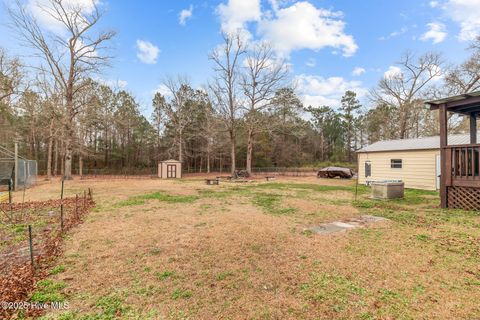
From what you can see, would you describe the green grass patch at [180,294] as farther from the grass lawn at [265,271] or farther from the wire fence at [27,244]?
the wire fence at [27,244]

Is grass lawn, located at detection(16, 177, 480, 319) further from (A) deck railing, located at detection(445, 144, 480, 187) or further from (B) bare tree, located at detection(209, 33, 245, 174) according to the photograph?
(B) bare tree, located at detection(209, 33, 245, 174)

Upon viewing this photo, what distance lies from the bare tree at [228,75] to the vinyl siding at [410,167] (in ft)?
40.3

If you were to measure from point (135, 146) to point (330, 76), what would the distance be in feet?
86.3

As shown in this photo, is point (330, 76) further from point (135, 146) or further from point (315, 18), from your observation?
point (135, 146)

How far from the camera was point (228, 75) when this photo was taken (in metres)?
22.7

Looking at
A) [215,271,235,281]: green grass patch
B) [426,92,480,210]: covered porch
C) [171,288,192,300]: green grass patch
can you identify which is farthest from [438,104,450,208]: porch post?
[171,288,192,300]: green grass patch

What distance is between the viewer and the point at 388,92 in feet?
84.4

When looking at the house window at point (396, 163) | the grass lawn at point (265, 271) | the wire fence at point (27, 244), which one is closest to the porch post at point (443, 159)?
the grass lawn at point (265, 271)

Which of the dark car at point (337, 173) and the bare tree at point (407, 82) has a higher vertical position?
the bare tree at point (407, 82)

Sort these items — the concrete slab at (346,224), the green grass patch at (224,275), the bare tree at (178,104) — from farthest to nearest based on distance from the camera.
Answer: the bare tree at (178,104) < the concrete slab at (346,224) < the green grass patch at (224,275)

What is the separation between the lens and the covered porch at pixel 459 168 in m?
6.83

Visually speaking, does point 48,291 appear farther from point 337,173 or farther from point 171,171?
point 337,173

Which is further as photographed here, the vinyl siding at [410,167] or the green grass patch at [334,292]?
the vinyl siding at [410,167]

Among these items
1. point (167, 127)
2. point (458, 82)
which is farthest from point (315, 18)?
point (167, 127)
